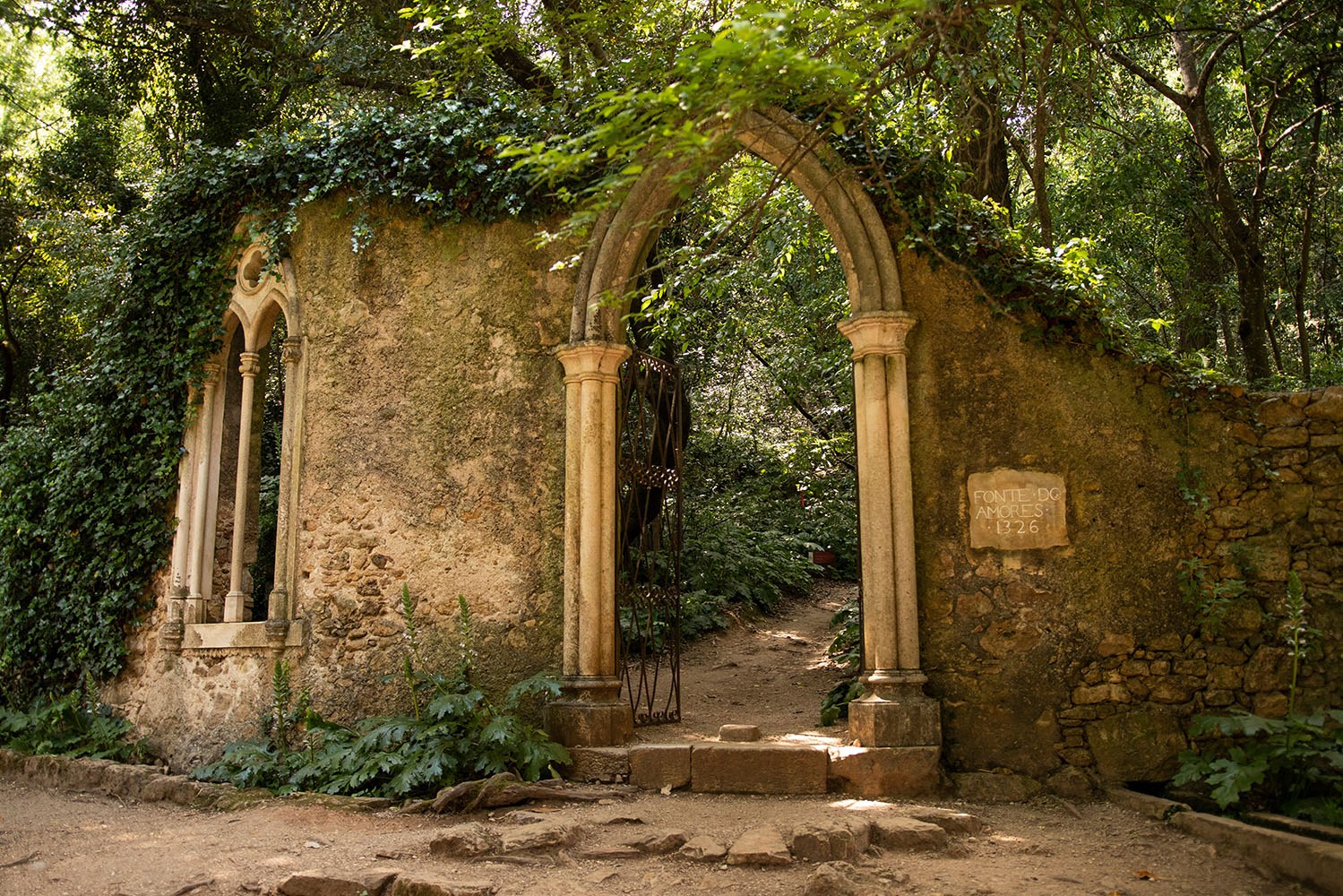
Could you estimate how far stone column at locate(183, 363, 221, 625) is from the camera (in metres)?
7.12

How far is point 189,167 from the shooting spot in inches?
299

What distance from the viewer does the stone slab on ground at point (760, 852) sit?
13.7 ft

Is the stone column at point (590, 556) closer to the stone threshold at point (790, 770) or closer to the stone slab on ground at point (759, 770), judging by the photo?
the stone threshold at point (790, 770)

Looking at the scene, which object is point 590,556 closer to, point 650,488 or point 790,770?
point 650,488

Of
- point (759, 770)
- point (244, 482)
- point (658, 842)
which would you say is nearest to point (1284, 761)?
point (759, 770)

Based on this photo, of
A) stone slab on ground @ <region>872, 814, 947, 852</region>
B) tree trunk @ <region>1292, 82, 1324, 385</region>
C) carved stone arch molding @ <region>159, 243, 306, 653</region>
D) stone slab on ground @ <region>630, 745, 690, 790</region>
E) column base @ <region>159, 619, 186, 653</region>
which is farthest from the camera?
tree trunk @ <region>1292, 82, 1324, 385</region>

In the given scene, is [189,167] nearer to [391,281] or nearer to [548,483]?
[391,281]

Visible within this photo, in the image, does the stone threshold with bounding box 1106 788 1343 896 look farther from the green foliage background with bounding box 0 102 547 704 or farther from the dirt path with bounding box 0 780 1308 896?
the green foliage background with bounding box 0 102 547 704

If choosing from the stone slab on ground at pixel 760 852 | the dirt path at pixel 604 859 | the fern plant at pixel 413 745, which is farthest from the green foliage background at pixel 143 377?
the stone slab on ground at pixel 760 852

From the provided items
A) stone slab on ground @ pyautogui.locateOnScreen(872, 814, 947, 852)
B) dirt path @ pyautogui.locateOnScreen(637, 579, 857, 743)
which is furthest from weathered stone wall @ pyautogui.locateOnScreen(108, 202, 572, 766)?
stone slab on ground @ pyautogui.locateOnScreen(872, 814, 947, 852)

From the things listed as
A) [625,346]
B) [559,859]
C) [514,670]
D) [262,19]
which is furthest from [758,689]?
[262,19]

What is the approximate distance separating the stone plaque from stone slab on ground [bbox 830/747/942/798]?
1246mm

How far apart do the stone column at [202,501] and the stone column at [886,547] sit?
185 inches

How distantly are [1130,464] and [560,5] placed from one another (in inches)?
262
